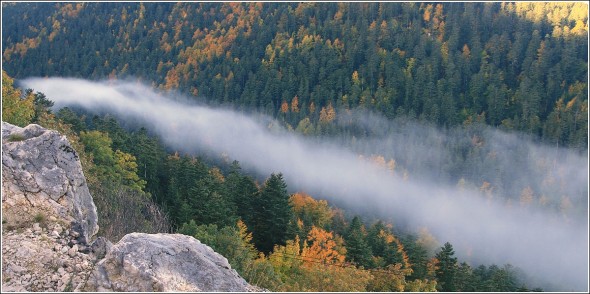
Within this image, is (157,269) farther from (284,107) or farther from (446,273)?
(284,107)

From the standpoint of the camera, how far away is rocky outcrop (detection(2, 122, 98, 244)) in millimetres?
17297

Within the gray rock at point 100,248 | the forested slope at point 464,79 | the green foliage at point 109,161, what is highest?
the forested slope at point 464,79

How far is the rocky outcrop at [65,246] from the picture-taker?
1564 cm

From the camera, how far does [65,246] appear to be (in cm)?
1672

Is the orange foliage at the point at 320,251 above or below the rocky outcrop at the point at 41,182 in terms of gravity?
below

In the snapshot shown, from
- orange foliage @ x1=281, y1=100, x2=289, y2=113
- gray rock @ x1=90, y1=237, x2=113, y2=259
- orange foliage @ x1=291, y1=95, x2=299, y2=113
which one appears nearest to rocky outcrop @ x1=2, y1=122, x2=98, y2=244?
gray rock @ x1=90, y1=237, x2=113, y2=259

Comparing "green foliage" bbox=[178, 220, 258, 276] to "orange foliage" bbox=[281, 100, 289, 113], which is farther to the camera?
"orange foliage" bbox=[281, 100, 289, 113]

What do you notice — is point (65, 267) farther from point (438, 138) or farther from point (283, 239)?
point (438, 138)

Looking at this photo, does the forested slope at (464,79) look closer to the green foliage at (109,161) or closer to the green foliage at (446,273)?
the green foliage at (446,273)

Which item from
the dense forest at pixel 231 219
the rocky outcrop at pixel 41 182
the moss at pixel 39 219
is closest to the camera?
the moss at pixel 39 219

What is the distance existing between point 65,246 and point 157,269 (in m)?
2.80

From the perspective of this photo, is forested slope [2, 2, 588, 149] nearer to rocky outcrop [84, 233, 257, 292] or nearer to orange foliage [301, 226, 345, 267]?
orange foliage [301, 226, 345, 267]

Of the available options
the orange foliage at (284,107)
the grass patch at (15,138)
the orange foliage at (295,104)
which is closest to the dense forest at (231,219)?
the grass patch at (15,138)

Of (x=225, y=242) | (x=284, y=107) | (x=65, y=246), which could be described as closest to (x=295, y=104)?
(x=284, y=107)
